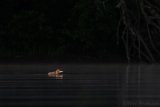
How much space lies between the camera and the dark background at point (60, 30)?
22859mm

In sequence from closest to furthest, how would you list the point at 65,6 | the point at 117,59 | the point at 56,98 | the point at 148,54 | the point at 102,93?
the point at 56,98, the point at 102,93, the point at 148,54, the point at 117,59, the point at 65,6

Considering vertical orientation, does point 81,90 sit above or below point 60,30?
below

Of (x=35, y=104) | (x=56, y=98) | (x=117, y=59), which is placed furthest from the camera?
(x=117, y=59)

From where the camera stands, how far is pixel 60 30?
79.5 ft

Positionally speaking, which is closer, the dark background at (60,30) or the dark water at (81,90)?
the dark water at (81,90)

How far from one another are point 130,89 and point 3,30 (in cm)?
1389

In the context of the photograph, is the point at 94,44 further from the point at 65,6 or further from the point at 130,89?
the point at 130,89

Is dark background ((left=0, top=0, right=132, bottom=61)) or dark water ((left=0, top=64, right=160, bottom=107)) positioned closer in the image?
dark water ((left=0, top=64, right=160, bottom=107))

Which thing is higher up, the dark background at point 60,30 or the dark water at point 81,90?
the dark background at point 60,30

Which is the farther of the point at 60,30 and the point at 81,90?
the point at 60,30

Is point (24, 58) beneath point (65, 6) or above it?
beneath

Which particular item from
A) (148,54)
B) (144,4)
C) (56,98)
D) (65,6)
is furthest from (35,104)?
(65,6)

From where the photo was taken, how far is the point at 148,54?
21.2m

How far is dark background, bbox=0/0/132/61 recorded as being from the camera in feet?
75.0
